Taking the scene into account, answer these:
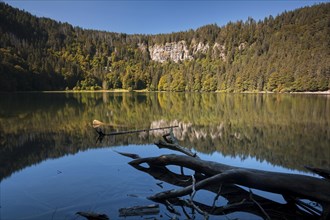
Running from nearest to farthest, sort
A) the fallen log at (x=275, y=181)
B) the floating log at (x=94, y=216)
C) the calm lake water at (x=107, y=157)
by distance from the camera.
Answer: the fallen log at (x=275, y=181) < the floating log at (x=94, y=216) < the calm lake water at (x=107, y=157)

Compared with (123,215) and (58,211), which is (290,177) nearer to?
(123,215)

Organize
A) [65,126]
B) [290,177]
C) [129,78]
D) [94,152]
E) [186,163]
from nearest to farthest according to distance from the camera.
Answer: [290,177] → [186,163] → [94,152] → [65,126] → [129,78]

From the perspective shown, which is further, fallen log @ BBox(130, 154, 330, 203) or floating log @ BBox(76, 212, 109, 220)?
floating log @ BBox(76, 212, 109, 220)

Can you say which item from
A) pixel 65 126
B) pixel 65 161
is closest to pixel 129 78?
pixel 65 126

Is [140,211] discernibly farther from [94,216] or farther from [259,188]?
[259,188]

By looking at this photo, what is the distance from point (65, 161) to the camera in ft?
49.1

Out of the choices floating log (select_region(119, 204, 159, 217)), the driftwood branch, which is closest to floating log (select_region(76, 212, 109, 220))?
floating log (select_region(119, 204, 159, 217))

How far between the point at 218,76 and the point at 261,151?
6173 inches

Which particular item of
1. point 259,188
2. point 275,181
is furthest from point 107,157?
point 275,181

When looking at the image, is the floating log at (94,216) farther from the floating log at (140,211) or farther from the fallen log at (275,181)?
the fallen log at (275,181)

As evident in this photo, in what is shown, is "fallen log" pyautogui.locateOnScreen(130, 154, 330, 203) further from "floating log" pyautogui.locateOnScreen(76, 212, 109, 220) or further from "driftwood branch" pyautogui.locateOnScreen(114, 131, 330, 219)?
"floating log" pyautogui.locateOnScreen(76, 212, 109, 220)

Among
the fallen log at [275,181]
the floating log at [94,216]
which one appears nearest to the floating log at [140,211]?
the floating log at [94,216]

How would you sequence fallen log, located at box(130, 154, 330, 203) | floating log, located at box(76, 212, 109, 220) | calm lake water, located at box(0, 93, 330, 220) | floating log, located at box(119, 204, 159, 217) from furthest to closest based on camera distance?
calm lake water, located at box(0, 93, 330, 220), floating log, located at box(119, 204, 159, 217), floating log, located at box(76, 212, 109, 220), fallen log, located at box(130, 154, 330, 203)

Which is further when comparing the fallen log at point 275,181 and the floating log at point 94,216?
Result: the floating log at point 94,216
